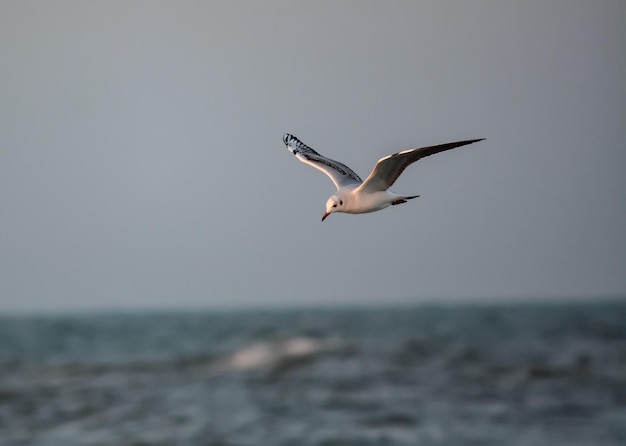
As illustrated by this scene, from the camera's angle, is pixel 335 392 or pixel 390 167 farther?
pixel 335 392

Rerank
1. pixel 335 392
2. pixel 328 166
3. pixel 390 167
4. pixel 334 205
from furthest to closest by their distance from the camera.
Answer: pixel 335 392
pixel 328 166
pixel 334 205
pixel 390 167

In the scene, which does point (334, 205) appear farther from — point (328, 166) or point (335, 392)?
point (335, 392)

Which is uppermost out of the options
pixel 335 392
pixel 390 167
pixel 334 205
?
pixel 390 167

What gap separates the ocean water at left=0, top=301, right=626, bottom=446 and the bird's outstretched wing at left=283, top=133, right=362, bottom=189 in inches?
474

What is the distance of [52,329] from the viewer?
2640 inches

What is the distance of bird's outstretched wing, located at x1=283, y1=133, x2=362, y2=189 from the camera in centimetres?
948

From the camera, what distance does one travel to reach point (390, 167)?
27.1 ft

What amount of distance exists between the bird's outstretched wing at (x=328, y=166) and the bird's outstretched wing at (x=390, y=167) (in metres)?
0.75

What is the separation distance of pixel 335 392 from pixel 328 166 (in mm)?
17800

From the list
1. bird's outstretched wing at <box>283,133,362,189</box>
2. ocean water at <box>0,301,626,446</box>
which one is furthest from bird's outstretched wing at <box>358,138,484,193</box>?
ocean water at <box>0,301,626,446</box>

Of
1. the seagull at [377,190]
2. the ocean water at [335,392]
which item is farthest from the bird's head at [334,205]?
the ocean water at [335,392]

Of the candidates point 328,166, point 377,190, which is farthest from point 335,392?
point 377,190

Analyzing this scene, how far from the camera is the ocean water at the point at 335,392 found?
22172mm

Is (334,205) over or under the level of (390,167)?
under
